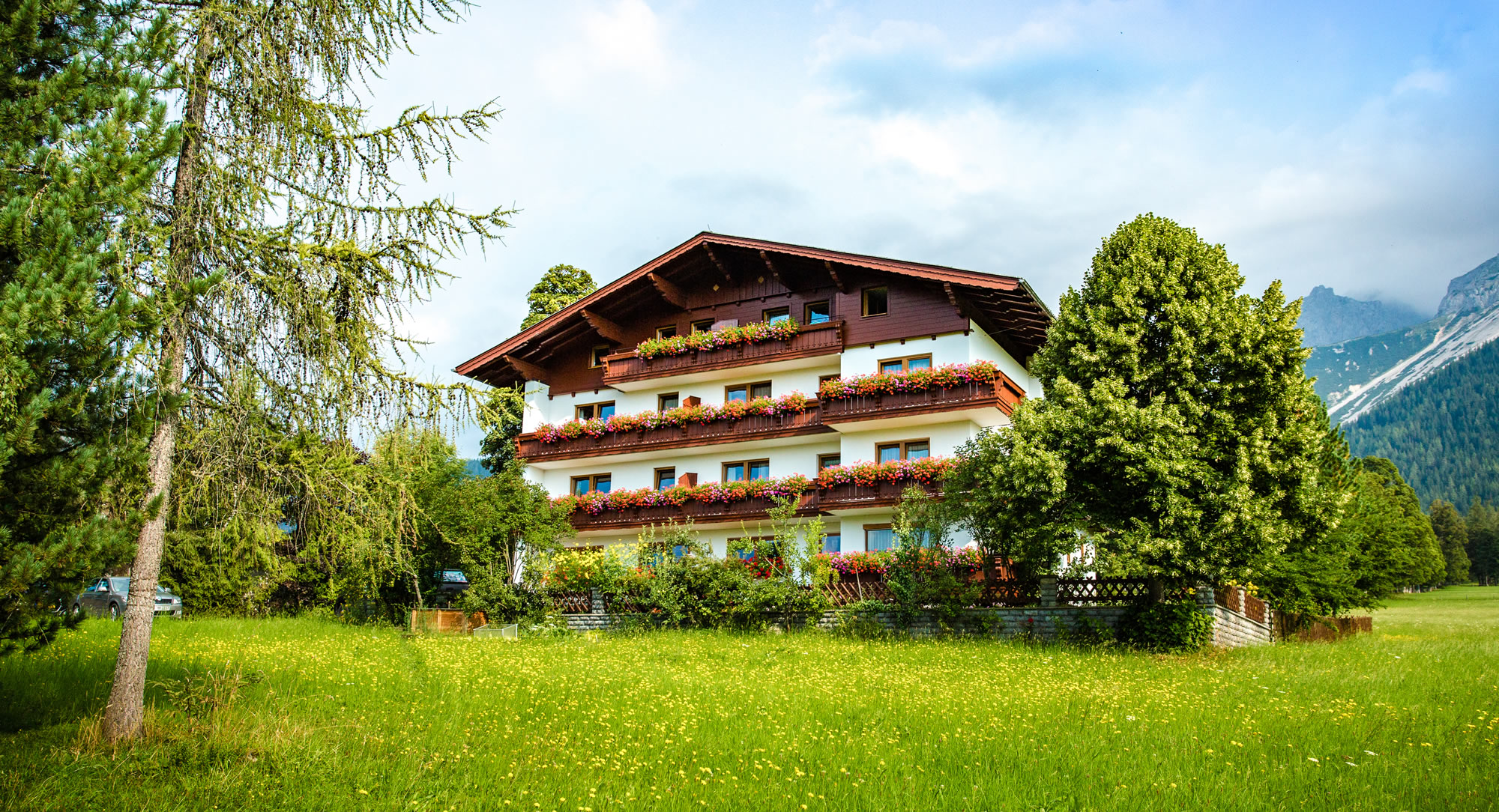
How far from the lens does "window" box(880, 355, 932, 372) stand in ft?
93.4

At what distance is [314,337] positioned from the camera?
33.1ft

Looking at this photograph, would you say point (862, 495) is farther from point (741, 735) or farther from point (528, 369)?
point (741, 735)

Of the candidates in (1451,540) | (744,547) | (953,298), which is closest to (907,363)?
(953,298)

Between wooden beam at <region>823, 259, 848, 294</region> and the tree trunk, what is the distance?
841 inches

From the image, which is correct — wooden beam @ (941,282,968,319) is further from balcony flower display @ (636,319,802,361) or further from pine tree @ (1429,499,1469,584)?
pine tree @ (1429,499,1469,584)

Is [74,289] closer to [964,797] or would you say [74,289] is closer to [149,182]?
[149,182]

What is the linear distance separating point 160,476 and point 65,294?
2973mm

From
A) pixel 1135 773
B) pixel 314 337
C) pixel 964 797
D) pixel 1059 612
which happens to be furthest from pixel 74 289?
pixel 1059 612

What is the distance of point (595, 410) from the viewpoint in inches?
1361

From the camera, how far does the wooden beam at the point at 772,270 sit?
30.8 m

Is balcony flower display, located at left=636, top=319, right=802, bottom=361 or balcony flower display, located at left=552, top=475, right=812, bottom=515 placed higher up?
balcony flower display, located at left=636, top=319, right=802, bottom=361

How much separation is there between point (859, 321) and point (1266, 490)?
13.1m

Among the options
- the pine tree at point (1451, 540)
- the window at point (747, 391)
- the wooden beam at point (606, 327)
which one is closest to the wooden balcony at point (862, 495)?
the window at point (747, 391)

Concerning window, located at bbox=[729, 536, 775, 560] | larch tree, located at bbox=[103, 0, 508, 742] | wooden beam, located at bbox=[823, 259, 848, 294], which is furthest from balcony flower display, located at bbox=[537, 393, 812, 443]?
larch tree, located at bbox=[103, 0, 508, 742]
